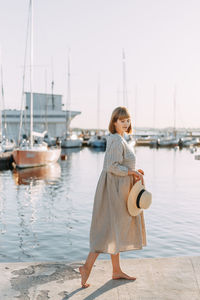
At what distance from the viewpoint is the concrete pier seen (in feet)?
13.9

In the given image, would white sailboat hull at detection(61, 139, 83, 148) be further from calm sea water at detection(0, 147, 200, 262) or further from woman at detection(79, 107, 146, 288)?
woman at detection(79, 107, 146, 288)

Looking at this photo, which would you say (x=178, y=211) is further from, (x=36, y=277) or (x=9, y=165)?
(x=9, y=165)

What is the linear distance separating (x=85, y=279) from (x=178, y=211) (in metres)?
9.74

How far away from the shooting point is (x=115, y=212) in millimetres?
4625

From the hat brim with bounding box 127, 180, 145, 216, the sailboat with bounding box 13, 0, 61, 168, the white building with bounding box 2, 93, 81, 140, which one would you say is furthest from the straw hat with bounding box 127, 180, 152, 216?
the white building with bounding box 2, 93, 81, 140

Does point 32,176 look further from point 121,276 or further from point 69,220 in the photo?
point 121,276

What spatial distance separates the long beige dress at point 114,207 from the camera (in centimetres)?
459

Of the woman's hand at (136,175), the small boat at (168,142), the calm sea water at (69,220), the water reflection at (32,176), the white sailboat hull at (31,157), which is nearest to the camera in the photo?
the woman's hand at (136,175)

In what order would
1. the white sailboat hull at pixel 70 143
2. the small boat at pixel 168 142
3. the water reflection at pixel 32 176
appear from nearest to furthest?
the water reflection at pixel 32 176 → the white sailboat hull at pixel 70 143 → the small boat at pixel 168 142

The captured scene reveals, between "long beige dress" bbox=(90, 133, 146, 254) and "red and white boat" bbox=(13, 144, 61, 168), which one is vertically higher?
"long beige dress" bbox=(90, 133, 146, 254)

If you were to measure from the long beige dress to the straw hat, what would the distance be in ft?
0.20

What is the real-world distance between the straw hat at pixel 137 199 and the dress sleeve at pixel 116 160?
200 millimetres

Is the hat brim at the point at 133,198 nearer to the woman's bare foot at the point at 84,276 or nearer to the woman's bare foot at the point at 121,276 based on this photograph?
the woman's bare foot at the point at 121,276

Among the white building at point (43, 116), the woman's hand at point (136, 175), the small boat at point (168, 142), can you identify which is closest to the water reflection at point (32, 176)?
the woman's hand at point (136, 175)
